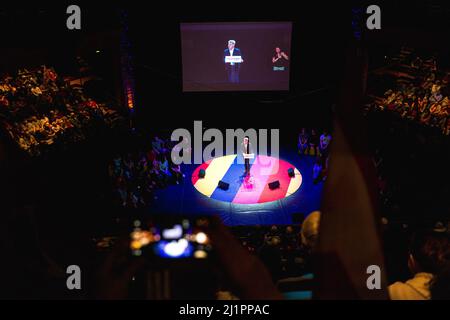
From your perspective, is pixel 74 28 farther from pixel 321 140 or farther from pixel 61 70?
pixel 321 140

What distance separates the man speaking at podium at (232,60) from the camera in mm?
10844

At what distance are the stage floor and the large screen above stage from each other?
9.53 feet

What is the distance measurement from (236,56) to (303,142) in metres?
2.78

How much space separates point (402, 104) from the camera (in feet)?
29.3

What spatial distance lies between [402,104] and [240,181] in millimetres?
3695

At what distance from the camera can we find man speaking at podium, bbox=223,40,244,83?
35.6 feet

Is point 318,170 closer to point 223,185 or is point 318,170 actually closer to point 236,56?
point 223,185

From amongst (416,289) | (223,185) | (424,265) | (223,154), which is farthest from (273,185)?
(416,289)

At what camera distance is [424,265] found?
10.3ft

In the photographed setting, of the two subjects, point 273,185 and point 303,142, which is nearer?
point 273,185

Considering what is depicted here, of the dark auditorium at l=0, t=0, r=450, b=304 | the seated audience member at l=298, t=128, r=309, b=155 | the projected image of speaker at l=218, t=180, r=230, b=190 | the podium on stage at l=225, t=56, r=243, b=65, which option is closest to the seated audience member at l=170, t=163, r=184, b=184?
the dark auditorium at l=0, t=0, r=450, b=304

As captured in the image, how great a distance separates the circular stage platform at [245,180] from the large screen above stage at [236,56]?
7.18ft

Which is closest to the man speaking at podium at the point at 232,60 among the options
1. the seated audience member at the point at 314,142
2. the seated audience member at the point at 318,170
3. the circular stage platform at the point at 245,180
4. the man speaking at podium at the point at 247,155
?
the circular stage platform at the point at 245,180

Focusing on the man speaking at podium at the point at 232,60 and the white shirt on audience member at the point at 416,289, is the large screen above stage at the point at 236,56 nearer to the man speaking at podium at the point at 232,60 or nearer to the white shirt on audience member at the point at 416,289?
the man speaking at podium at the point at 232,60
